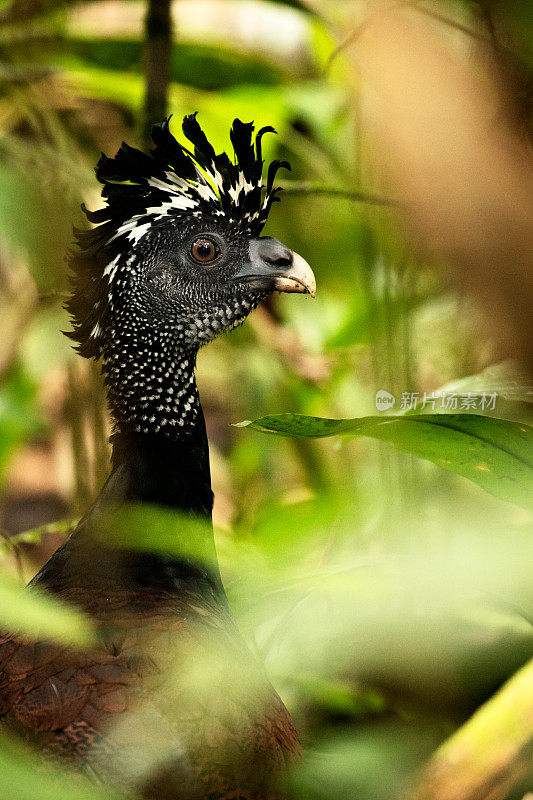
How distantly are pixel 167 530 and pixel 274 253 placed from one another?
595 mm

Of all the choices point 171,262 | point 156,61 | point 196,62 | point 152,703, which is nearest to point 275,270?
point 171,262

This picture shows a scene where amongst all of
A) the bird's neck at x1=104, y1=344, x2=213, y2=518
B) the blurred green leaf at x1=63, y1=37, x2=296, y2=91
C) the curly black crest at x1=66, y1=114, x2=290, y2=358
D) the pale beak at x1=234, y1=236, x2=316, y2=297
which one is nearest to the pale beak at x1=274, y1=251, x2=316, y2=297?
the pale beak at x1=234, y1=236, x2=316, y2=297

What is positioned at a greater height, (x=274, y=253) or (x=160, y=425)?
(x=274, y=253)

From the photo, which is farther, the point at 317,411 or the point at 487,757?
the point at 317,411

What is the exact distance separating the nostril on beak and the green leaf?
58 centimetres

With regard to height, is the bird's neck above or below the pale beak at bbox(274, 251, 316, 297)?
below

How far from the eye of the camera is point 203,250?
124 centimetres

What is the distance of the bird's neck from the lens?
1.18m

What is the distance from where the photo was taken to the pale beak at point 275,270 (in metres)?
1.20

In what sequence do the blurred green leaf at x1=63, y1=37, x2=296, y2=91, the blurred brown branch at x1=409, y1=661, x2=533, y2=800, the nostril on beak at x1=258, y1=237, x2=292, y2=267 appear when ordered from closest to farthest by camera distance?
the blurred brown branch at x1=409, y1=661, x2=533, y2=800
the nostril on beak at x1=258, y1=237, x2=292, y2=267
the blurred green leaf at x1=63, y1=37, x2=296, y2=91

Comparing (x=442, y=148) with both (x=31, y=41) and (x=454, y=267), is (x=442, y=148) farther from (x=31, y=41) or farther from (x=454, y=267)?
(x=31, y=41)

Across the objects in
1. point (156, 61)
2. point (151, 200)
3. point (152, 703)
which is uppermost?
point (156, 61)

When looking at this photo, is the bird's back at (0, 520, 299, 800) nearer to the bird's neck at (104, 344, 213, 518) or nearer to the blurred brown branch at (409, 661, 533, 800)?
the bird's neck at (104, 344, 213, 518)

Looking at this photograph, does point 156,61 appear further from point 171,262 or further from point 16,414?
point 16,414
